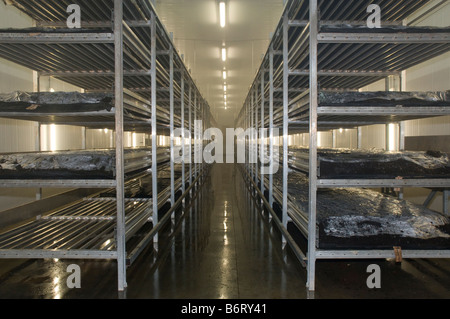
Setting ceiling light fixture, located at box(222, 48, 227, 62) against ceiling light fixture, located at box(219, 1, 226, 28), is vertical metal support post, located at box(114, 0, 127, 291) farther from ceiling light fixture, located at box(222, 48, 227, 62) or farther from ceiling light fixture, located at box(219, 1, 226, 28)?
ceiling light fixture, located at box(222, 48, 227, 62)

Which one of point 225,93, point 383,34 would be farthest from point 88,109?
point 225,93

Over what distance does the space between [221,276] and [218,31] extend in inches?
235

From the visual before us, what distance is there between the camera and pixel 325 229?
6.51ft

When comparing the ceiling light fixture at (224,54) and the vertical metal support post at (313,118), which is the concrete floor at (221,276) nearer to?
the vertical metal support post at (313,118)

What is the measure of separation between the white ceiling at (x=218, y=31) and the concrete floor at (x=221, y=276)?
15.5 feet

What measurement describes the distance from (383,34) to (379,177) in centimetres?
108

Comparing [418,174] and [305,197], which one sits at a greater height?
[418,174]

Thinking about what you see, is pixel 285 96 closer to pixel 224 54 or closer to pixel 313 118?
pixel 313 118

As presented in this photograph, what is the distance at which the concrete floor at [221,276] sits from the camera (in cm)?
198

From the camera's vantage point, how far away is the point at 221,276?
2.25 meters

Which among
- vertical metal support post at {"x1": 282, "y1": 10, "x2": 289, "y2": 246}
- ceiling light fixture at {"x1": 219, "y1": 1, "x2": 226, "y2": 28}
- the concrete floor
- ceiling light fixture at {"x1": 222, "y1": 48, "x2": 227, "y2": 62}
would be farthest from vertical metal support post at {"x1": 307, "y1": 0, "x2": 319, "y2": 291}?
ceiling light fixture at {"x1": 222, "y1": 48, "x2": 227, "y2": 62}

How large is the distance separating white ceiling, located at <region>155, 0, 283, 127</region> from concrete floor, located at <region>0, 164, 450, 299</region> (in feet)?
15.5

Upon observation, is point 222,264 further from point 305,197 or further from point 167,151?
point 167,151
